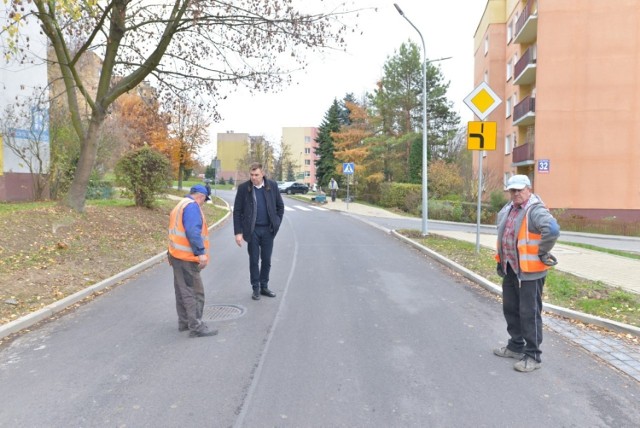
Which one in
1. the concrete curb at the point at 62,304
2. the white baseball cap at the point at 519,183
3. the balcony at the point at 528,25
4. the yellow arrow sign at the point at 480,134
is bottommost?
the concrete curb at the point at 62,304

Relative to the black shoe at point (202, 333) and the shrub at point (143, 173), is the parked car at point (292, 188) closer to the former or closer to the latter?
the shrub at point (143, 173)

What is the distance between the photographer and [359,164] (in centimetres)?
3984

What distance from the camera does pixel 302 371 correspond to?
409 cm

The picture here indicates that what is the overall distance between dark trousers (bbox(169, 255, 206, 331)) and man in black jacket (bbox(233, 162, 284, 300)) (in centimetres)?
126

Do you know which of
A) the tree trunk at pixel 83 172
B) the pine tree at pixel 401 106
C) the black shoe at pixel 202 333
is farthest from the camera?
the pine tree at pixel 401 106

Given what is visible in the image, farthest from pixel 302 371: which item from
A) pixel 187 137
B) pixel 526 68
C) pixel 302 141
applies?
pixel 302 141

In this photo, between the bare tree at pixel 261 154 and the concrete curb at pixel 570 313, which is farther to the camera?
the bare tree at pixel 261 154

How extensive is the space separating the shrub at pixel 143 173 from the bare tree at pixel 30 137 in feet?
8.95

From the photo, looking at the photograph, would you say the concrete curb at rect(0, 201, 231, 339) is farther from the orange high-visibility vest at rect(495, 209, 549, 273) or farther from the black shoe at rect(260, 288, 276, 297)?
the orange high-visibility vest at rect(495, 209, 549, 273)

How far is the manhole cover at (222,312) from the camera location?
5754 millimetres

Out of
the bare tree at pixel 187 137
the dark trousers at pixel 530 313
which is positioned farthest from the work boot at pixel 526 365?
the bare tree at pixel 187 137

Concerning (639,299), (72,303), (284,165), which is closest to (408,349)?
(639,299)

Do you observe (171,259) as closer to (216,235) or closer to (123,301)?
(123,301)

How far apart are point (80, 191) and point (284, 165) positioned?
227 feet
